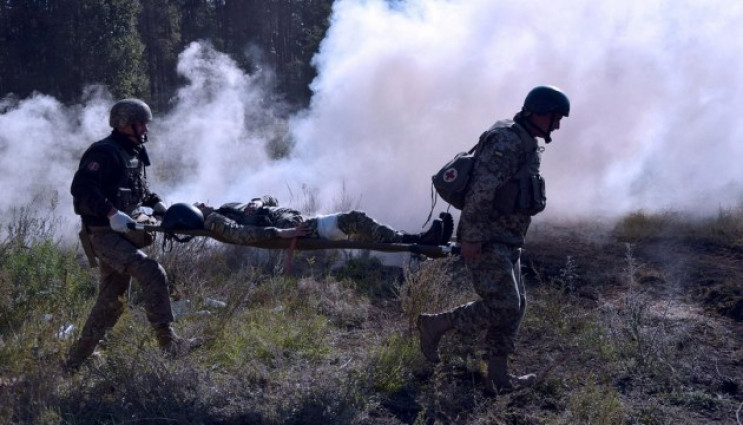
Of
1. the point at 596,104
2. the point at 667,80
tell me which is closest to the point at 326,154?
the point at 596,104

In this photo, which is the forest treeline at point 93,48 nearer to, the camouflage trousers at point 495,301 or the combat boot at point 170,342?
the combat boot at point 170,342

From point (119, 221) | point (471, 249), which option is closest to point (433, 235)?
point (471, 249)

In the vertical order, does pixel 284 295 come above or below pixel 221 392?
above

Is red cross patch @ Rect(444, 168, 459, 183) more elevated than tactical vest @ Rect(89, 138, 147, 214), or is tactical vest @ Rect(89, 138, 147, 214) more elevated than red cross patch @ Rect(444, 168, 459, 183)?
tactical vest @ Rect(89, 138, 147, 214)

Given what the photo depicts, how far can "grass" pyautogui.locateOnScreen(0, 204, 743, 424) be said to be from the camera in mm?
4703

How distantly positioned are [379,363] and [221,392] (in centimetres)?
112

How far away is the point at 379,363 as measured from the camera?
5438 millimetres

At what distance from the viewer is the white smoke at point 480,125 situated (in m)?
11.6

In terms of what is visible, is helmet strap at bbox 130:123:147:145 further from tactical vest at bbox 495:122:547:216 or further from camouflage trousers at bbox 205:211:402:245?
tactical vest at bbox 495:122:547:216

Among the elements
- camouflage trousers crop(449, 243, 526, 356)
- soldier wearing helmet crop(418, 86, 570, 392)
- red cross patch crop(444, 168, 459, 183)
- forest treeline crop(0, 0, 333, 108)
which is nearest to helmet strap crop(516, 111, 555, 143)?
soldier wearing helmet crop(418, 86, 570, 392)

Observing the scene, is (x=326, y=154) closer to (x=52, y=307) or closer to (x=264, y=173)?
(x=264, y=173)

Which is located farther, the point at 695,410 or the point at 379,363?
the point at 379,363

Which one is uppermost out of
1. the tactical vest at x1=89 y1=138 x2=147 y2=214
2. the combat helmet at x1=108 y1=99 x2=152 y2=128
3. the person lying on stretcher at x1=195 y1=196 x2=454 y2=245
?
the combat helmet at x1=108 y1=99 x2=152 y2=128

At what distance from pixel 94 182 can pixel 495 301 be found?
2693mm
